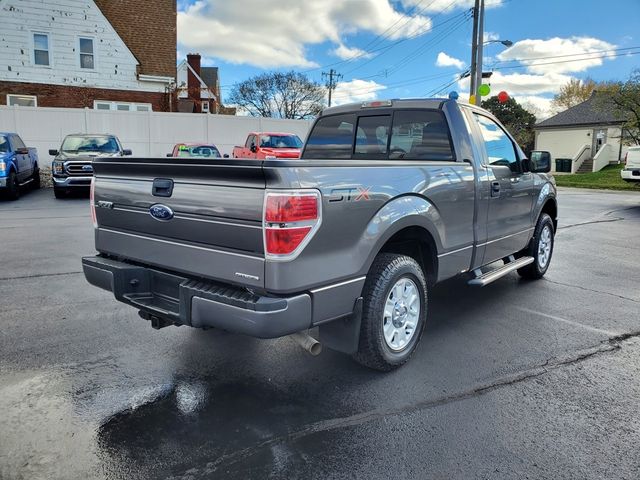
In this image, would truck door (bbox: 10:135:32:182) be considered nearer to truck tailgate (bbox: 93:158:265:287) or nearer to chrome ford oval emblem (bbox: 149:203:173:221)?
truck tailgate (bbox: 93:158:265:287)

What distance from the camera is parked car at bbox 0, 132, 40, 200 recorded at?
1355 cm

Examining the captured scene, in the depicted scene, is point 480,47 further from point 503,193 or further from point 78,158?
point 503,193

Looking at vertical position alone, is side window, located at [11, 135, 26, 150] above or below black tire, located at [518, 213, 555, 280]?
above

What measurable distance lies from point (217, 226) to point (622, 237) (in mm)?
9863

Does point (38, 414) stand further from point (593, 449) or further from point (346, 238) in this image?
point (593, 449)

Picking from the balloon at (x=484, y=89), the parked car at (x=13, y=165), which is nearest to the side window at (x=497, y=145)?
the parked car at (x=13, y=165)

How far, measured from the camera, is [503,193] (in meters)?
5.13

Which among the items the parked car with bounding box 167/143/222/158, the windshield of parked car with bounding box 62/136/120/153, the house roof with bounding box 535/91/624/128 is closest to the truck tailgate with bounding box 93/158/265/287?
the windshield of parked car with bounding box 62/136/120/153

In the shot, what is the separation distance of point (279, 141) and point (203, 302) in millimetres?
15839

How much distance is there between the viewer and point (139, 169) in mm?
3557

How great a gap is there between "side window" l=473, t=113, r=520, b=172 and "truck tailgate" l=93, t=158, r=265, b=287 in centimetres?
301

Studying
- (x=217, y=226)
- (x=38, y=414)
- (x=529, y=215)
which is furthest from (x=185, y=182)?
(x=529, y=215)

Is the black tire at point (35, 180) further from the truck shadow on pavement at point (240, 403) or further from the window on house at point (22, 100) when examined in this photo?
the truck shadow on pavement at point (240, 403)

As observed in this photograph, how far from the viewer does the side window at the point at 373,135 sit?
5000 mm
